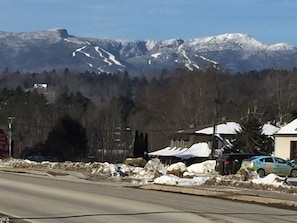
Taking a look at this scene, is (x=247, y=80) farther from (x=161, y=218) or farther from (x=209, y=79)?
(x=161, y=218)

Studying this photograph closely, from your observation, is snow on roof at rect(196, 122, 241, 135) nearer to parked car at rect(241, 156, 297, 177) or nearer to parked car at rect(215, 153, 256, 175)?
parked car at rect(215, 153, 256, 175)

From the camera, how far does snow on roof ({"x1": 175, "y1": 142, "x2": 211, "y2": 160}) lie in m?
84.1

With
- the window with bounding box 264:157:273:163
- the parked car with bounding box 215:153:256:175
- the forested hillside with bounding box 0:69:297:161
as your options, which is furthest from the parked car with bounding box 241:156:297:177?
the forested hillside with bounding box 0:69:297:161

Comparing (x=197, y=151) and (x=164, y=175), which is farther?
(x=197, y=151)

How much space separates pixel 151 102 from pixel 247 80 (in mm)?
59357

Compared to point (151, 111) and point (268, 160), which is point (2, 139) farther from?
point (151, 111)

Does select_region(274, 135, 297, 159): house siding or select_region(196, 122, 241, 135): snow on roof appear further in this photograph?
select_region(196, 122, 241, 135): snow on roof

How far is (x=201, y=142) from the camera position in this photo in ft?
289

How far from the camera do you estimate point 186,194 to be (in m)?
26.8

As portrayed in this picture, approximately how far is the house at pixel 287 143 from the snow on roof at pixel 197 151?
77.0 ft

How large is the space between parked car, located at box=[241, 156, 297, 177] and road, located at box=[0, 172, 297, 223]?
64.3 feet

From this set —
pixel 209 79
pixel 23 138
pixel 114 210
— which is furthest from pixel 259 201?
pixel 23 138

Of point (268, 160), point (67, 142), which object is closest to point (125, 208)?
point (268, 160)

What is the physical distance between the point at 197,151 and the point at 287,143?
89.5 ft
